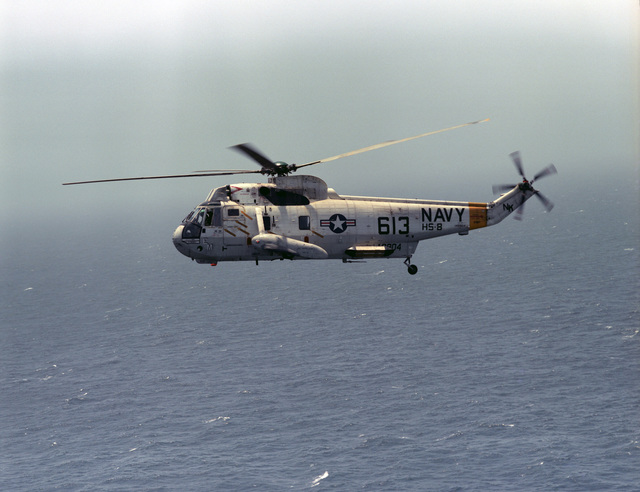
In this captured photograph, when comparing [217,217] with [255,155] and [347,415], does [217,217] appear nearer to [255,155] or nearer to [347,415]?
[255,155]

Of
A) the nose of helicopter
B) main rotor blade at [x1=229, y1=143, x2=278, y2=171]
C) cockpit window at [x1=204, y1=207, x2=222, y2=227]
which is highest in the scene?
main rotor blade at [x1=229, y1=143, x2=278, y2=171]

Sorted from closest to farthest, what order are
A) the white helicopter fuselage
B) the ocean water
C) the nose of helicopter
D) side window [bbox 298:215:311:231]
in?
the nose of helicopter → the white helicopter fuselage → side window [bbox 298:215:311:231] → the ocean water

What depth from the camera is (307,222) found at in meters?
50.0

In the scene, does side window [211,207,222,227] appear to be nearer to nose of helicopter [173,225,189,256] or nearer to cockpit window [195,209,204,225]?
cockpit window [195,209,204,225]

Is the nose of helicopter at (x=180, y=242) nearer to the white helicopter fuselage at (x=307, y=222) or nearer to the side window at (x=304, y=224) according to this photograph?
the white helicopter fuselage at (x=307, y=222)

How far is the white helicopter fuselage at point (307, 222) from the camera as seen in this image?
49562 mm

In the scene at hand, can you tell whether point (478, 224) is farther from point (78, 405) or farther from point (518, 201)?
point (78, 405)

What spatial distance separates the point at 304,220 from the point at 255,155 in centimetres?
651

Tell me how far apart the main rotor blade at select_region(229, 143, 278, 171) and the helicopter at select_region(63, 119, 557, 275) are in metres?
0.13

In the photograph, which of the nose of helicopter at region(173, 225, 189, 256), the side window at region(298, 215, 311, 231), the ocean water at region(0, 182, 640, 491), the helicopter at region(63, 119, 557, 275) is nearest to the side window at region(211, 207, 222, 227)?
the helicopter at region(63, 119, 557, 275)

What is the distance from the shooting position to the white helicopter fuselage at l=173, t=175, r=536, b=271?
4956 cm

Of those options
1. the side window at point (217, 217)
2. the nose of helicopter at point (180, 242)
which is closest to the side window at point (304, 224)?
the side window at point (217, 217)

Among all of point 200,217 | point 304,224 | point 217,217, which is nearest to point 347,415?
point 304,224

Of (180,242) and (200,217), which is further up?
(200,217)
